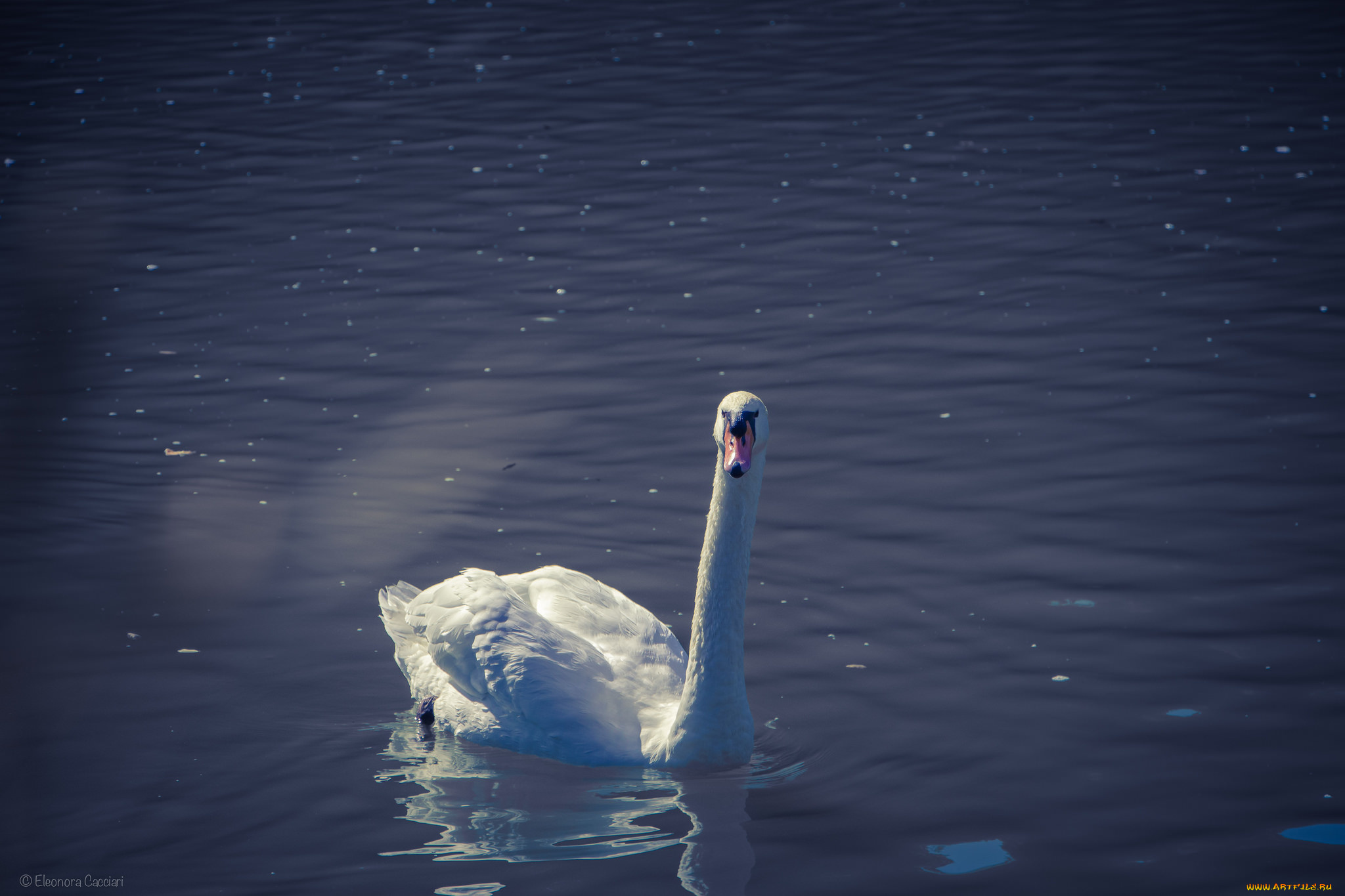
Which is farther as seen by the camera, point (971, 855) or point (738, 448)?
point (738, 448)

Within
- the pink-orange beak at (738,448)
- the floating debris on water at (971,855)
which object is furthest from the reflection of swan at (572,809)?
the pink-orange beak at (738,448)

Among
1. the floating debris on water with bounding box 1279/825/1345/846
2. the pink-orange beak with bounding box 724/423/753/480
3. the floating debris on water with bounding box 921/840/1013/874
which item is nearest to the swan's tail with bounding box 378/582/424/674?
the pink-orange beak with bounding box 724/423/753/480

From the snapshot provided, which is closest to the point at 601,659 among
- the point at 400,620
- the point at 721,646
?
the point at 721,646

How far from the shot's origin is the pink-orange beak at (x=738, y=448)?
261 inches

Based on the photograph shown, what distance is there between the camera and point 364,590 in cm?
920

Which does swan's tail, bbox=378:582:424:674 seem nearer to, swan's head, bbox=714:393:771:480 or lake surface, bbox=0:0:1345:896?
lake surface, bbox=0:0:1345:896

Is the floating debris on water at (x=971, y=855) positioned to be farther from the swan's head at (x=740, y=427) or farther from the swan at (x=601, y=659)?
the swan's head at (x=740, y=427)

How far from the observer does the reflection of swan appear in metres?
6.29

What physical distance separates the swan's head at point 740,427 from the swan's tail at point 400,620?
7.91ft

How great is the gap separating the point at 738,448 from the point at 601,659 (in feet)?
4.94

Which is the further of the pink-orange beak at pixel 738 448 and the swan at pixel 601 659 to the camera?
the swan at pixel 601 659

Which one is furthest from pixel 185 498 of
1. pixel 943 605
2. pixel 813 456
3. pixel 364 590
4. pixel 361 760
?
pixel 943 605

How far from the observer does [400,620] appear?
8281mm

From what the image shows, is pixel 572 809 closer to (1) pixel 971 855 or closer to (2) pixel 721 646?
(2) pixel 721 646
